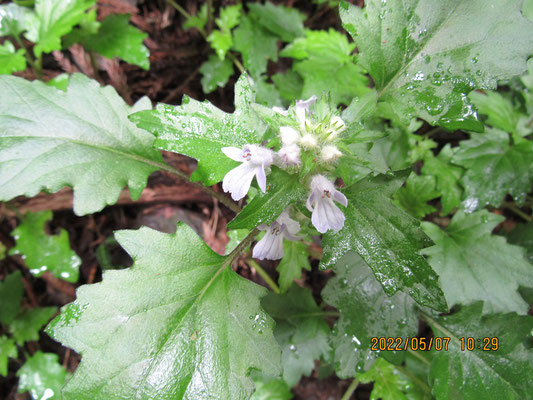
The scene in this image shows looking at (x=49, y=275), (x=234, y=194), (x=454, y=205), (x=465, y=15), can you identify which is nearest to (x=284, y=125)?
(x=234, y=194)

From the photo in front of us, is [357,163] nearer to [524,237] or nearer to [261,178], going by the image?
[261,178]

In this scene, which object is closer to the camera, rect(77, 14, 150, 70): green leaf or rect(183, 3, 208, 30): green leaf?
rect(77, 14, 150, 70): green leaf

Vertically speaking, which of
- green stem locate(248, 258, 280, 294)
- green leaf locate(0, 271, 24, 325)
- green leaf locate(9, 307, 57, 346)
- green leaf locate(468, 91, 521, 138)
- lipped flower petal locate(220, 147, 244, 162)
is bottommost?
green leaf locate(9, 307, 57, 346)

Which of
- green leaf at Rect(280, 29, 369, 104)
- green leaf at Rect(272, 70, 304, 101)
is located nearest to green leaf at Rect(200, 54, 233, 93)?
green leaf at Rect(272, 70, 304, 101)

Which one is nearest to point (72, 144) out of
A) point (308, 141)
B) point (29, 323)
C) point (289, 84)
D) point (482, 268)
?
point (308, 141)

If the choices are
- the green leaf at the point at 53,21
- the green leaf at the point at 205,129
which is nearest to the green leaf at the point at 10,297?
the green leaf at the point at 53,21

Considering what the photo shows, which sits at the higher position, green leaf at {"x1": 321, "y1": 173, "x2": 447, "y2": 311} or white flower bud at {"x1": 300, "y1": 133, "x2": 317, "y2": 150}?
white flower bud at {"x1": 300, "y1": 133, "x2": 317, "y2": 150}

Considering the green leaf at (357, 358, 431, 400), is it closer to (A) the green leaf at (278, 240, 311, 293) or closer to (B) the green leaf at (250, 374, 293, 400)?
(B) the green leaf at (250, 374, 293, 400)

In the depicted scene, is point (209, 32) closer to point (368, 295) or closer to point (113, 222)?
point (113, 222)
